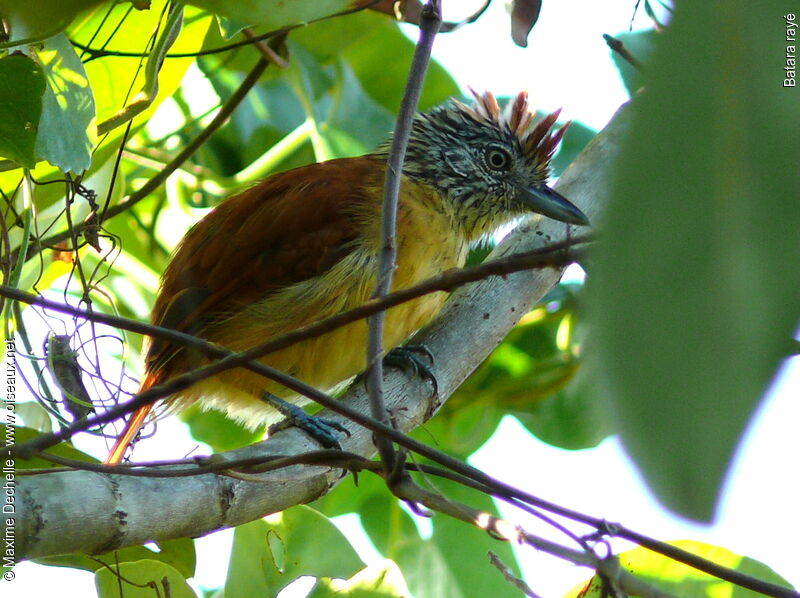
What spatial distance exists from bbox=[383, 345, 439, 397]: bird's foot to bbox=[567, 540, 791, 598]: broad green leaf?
1.97ft

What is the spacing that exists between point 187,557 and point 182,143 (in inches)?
51.2

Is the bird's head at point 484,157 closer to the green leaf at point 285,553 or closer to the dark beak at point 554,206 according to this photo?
the dark beak at point 554,206

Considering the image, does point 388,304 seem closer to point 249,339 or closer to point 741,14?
point 741,14

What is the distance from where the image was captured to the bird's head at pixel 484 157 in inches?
129

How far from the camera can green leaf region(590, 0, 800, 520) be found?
40cm

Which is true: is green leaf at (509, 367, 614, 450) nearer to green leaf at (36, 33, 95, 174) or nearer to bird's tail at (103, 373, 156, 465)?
bird's tail at (103, 373, 156, 465)

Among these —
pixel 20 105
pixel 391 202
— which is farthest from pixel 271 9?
pixel 20 105

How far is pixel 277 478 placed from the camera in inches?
62.9

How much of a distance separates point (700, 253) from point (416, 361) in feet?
5.93

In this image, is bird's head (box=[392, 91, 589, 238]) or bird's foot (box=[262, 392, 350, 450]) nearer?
bird's foot (box=[262, 392, 350, 450])

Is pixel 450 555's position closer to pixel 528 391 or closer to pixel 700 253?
pixel 528 391

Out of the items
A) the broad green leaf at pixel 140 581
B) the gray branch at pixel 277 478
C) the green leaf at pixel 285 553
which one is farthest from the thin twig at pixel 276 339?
the green leaf at pixel 285 553

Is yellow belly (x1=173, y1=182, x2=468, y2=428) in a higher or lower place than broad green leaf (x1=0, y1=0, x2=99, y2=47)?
higher

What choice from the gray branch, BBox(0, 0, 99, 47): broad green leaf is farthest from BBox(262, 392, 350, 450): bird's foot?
BBox(0, 0, 99, 47): broad green leaf
